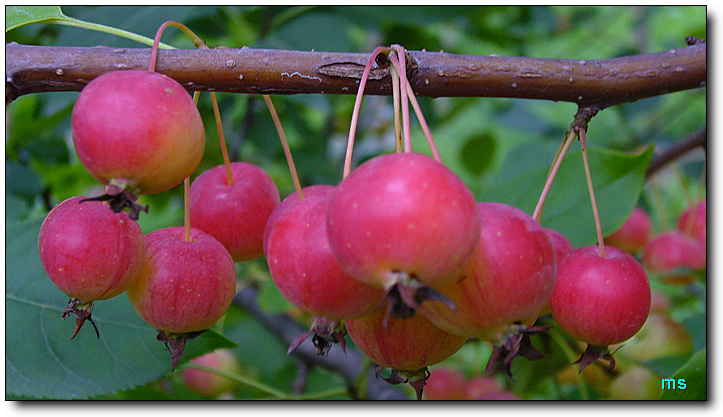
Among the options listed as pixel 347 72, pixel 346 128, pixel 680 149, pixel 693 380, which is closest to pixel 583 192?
pixel 680 149

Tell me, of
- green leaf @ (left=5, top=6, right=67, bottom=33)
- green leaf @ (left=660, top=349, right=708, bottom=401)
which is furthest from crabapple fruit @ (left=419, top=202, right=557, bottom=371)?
green leaf @ (left=5, top=6, right=67, bottom=33)

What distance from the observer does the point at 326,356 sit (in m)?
1.44

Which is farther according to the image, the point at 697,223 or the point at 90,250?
the point at 697,223

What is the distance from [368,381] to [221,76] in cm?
89

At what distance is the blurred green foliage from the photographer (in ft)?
3.89

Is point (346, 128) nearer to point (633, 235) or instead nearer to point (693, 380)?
point (633, 235)

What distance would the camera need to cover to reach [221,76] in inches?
29.9

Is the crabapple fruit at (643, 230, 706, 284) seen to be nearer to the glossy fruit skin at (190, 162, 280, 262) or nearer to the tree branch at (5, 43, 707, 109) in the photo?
the tree branch at (5, 43, 707, 109)

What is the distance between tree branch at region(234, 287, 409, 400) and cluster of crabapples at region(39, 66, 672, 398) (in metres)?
0.63

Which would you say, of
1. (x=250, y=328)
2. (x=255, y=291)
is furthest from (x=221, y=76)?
(x=250, y=328)

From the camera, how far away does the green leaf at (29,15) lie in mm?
895

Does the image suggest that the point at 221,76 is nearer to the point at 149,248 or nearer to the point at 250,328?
the point at 149,248

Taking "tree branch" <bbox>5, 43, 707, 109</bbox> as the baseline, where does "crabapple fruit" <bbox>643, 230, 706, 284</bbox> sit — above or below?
below

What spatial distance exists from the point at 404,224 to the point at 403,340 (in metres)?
0.22
